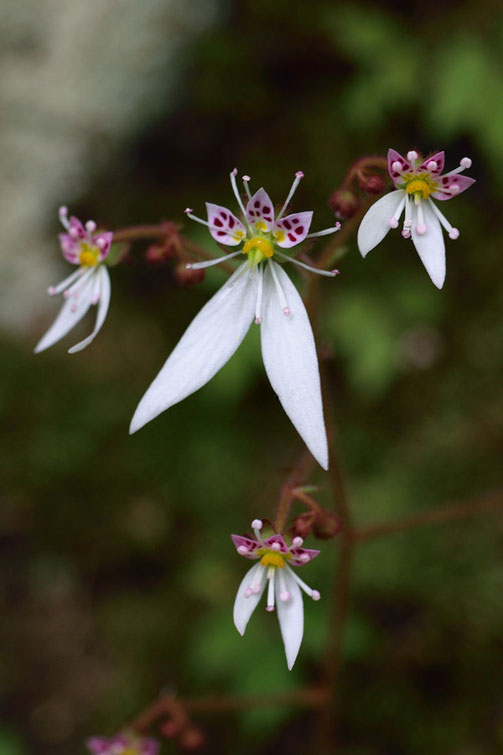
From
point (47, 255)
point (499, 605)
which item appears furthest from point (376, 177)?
point (47, 255)

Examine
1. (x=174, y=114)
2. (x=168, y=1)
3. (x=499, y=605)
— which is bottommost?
(x=499, y=605)

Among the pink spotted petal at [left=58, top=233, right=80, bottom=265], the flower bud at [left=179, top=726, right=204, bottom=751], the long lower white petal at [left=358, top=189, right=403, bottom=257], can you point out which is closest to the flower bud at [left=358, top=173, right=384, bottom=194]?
the long lower white petal at [left=358, top=189, right=403, bottom=257]

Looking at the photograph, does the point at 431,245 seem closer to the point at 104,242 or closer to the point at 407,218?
the point at 407,218

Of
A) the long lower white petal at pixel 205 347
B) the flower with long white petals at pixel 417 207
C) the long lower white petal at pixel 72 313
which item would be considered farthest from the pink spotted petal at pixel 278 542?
→ the long lower white petal at pixel 72 313

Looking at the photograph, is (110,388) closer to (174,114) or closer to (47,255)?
(47,255)

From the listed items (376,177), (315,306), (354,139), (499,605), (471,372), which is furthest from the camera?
(354,139)

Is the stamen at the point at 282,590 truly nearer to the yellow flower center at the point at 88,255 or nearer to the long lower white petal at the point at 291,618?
the long lower white petal at the point at 291,618
